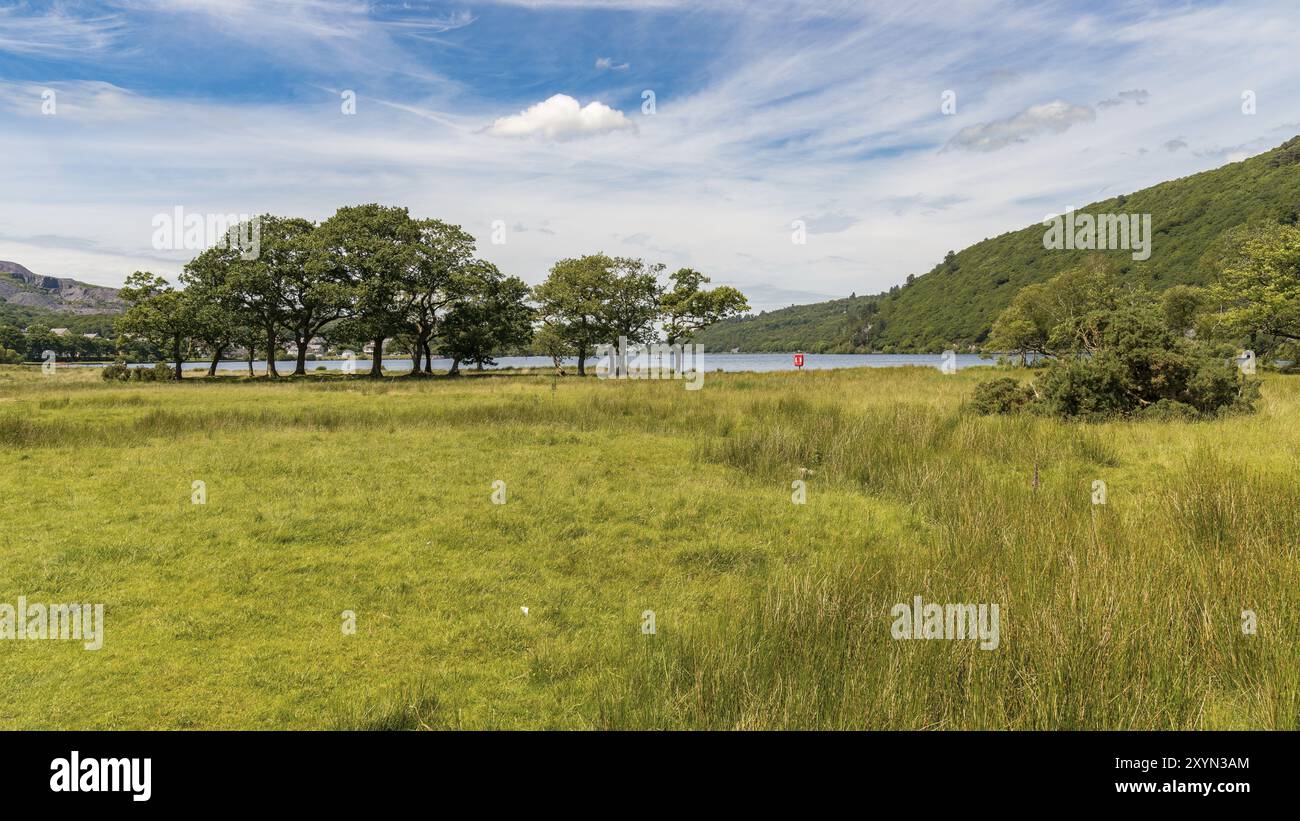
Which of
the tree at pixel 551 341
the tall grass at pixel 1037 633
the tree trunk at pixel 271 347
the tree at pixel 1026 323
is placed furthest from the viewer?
the tree at pixel 1026 323

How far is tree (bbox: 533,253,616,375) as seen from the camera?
1906 inches

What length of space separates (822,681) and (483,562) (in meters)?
4.55

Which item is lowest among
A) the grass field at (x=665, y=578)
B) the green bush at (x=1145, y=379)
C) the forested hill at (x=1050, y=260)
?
the grass field at (x=665, y=578)

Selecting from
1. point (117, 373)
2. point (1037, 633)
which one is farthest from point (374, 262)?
point (1037, 633)

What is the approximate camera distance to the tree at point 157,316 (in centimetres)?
4356

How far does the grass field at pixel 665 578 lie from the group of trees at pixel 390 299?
31045 mm

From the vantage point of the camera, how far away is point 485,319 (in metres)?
46.2

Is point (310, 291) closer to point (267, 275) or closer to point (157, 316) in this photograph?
point (267, 275)

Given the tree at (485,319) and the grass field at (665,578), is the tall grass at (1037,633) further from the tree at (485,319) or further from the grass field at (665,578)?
the tree at (485,319)

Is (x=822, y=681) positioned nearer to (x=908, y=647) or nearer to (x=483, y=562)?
(x=908, y=647)

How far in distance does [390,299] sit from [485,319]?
7405 mm

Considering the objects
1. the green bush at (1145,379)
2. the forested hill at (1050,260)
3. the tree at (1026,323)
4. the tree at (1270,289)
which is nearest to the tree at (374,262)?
the green bush at (1145,379)
